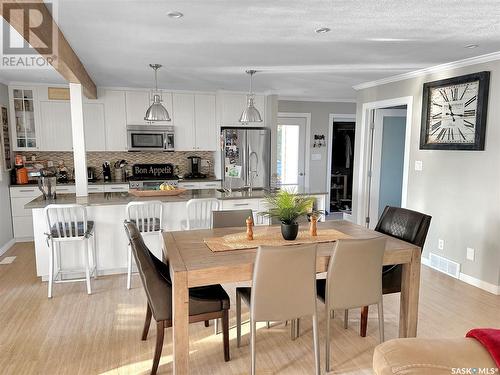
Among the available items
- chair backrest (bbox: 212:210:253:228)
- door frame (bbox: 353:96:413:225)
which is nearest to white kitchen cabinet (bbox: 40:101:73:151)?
chair backrest (bbox: 212:210:253:228)

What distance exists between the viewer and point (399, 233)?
9.48 feet

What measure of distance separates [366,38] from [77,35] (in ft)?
7.52

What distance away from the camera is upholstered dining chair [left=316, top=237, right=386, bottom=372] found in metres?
2.29

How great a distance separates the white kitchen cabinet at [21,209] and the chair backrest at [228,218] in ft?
11.4

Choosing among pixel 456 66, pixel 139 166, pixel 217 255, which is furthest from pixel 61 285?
pixel 456 66

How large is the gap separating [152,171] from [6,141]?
2.09m

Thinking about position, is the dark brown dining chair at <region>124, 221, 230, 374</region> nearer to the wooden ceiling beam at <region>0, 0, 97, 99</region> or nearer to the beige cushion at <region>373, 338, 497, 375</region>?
the beige cushion at <region>373, 338, 497, 375</region>

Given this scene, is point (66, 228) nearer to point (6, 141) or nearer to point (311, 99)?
point (6, 141)

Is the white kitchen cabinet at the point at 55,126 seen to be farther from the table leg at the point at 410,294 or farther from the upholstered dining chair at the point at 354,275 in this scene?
the table leg at the point at 410,294

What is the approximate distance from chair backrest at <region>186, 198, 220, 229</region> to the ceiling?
147 centimetres

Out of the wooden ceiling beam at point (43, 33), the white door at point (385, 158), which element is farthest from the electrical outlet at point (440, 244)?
the wooden ceiling beam at point (43, 33)

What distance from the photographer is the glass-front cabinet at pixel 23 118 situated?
211 inches

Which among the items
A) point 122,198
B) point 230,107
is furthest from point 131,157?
point 122,198

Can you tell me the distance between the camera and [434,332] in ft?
9.39
